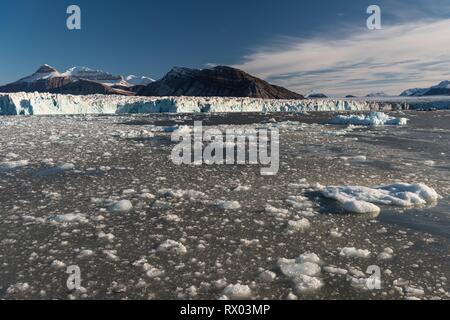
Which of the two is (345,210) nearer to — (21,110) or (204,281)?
(204,281)

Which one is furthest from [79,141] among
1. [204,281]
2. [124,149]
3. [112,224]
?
[204,281]

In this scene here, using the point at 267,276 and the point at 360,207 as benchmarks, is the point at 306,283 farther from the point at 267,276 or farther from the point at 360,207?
the point at 360,207

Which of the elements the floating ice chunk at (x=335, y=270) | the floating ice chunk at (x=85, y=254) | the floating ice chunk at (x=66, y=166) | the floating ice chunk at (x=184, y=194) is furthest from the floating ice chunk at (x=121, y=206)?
the floating ice chunk at (x=66, y=166)

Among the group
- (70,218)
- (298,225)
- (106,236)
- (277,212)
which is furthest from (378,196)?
(70,218)

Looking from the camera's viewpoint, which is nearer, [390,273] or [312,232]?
[390,273]

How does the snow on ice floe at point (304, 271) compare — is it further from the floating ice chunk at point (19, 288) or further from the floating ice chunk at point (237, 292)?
the floating ice chunk at point (19, 288)

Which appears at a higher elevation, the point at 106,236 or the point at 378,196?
the point at 378,196
